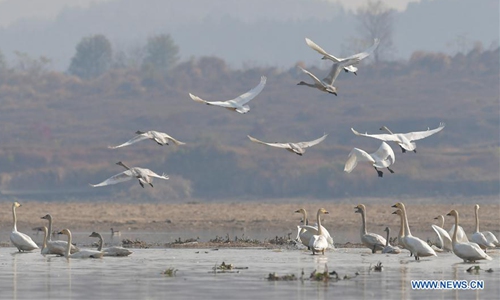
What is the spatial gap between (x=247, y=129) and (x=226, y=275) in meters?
60.8

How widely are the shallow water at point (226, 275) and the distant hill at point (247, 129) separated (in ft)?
109

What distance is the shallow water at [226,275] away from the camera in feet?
53.2

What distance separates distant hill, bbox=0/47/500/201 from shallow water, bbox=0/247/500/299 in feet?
109

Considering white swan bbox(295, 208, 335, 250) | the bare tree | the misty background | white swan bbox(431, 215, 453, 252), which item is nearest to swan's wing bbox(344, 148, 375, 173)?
white swan bbox(295, 208, 335, 250)

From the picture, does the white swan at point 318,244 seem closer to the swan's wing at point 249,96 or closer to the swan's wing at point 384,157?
the swan's wing at point 384,157

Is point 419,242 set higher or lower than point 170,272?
higher

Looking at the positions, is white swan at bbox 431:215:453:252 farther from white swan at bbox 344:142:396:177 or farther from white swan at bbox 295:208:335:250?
white swan at bbox 295:208:335:250

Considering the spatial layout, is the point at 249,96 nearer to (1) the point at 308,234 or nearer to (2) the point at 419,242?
(1) the point at 308,234

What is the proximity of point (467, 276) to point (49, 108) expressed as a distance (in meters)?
74.7

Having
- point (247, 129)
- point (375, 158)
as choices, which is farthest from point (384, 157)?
point (247, 129)

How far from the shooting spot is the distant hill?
6094 centimetres

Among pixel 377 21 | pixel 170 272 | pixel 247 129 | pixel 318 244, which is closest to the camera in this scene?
pixel 170 272

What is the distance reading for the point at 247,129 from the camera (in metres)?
→ 79.3

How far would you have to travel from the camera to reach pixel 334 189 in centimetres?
6000
